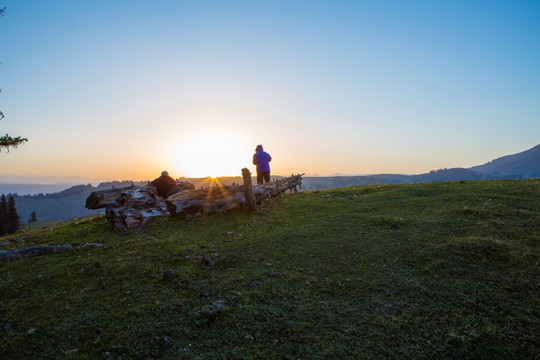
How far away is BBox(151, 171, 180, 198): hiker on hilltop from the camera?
17.0 metres

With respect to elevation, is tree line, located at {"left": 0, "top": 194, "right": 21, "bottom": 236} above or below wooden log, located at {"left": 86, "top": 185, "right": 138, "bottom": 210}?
below

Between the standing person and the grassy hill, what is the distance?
10031 mm

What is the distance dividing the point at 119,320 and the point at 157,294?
100 cm

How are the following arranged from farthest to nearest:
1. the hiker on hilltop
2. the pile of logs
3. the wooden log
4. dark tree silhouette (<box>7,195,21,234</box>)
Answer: dark tree silhouette (<box>7,195,21,234</box>), the hiker on hilltop, the wooden log, the pile of logs

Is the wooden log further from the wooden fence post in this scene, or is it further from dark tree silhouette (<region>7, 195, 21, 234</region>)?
dark tree silhouette (<region>7, 195, 21, 234</region>)

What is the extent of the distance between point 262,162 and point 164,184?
742cm

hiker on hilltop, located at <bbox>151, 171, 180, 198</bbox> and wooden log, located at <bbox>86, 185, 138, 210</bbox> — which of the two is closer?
wooden log, located at <bbox>86, 185, 138, 210</bbox>

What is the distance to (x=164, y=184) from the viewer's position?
17.0 meters

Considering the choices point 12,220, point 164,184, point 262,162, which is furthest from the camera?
point 12,220

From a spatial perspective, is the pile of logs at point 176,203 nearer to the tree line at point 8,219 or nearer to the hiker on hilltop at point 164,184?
the hiker on hilltop at point 164,184

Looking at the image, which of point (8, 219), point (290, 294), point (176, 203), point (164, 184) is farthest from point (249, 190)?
point (8, 219)

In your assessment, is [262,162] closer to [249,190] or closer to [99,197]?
[249,190]

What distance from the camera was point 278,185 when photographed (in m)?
19.1

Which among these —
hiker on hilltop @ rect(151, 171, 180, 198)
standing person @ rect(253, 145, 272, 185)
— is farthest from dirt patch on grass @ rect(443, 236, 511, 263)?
hiker on hilltop @ rect(151, 171, 180, 198)
